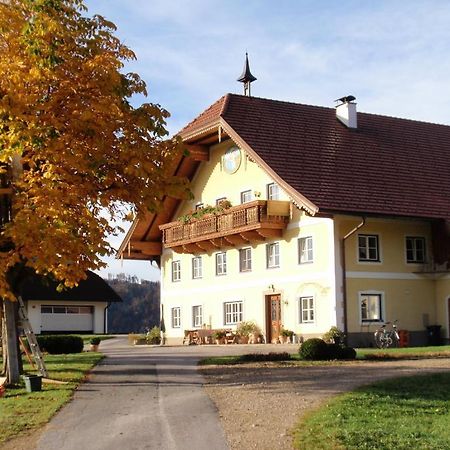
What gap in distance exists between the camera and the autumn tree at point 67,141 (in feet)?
50.6

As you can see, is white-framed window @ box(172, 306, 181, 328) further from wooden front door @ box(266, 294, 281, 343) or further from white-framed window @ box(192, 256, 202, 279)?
wooden front door @ box(266, 294, 281, 343)

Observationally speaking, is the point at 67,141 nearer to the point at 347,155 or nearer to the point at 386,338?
the point at 386,338

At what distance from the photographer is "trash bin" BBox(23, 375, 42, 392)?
51.8 ft

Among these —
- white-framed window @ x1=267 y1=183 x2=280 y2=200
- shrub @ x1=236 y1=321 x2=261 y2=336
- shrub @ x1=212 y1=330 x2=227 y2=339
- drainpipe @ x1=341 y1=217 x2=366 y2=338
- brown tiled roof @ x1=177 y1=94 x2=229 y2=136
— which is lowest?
shrub @ x1=212 y1=330 x2=227 y2=339

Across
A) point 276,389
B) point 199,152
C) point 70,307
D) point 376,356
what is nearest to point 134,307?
point 70,307

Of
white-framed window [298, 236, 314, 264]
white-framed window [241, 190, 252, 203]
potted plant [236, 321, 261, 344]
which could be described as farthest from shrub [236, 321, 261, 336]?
white-framed window [241, 190, 252, 203]

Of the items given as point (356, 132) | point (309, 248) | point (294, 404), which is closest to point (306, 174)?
point (309, 248)

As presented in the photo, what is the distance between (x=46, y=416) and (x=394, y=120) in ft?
97.1

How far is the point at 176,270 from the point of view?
137 ft

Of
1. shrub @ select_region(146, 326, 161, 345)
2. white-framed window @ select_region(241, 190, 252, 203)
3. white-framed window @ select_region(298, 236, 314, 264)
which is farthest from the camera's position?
shrub @ select_region(146, 326, 161, 345)

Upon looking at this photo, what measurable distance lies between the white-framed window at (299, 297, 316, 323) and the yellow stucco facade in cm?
4

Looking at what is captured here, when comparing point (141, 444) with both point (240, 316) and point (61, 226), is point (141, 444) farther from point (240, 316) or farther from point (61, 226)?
point (240, 316)

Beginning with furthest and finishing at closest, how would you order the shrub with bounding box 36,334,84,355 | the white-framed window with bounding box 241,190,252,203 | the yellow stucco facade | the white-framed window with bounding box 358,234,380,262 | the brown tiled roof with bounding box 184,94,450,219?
the white-framed window with bounding box 241,190,252,203, the white-framed window with bounding box 358,234,380,262, the brown tiled roof with bounding box 184,94,450,219, the yellow stucco facade, the shrub with bounding box 36,334,84,355

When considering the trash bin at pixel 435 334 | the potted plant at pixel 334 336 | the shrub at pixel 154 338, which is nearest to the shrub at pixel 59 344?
the potted plant at pixel 334 336
